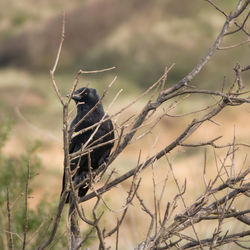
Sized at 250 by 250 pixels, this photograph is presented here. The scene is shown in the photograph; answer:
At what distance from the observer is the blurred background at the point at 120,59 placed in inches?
701

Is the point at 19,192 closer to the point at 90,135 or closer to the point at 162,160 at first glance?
the point at 90,135

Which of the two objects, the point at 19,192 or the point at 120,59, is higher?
the point at 120,59

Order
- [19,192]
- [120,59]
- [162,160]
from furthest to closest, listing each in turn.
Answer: [120,59]
[162,160]
[19,192]

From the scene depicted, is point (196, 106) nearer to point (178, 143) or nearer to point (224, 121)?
point (224, 121)

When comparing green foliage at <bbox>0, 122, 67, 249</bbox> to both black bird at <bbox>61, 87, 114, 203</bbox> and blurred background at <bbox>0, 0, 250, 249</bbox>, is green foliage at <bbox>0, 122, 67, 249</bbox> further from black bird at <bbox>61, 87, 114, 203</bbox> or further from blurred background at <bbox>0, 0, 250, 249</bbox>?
blurred background at <bbox>0, 0, 250, 249</bbox>

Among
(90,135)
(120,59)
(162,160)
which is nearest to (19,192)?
(90,135)

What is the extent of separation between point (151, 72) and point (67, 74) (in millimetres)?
2560

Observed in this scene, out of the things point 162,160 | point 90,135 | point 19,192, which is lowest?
point 90,135

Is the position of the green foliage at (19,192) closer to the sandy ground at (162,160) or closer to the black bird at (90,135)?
the black bird at (90,135)

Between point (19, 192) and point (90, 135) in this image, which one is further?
point (19, 192)

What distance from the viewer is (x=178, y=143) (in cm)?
408

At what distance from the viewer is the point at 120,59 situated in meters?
20.6

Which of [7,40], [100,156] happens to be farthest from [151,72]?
[100,156]

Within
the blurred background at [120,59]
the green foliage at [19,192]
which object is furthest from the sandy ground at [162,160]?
the green foliage at [19,192]
